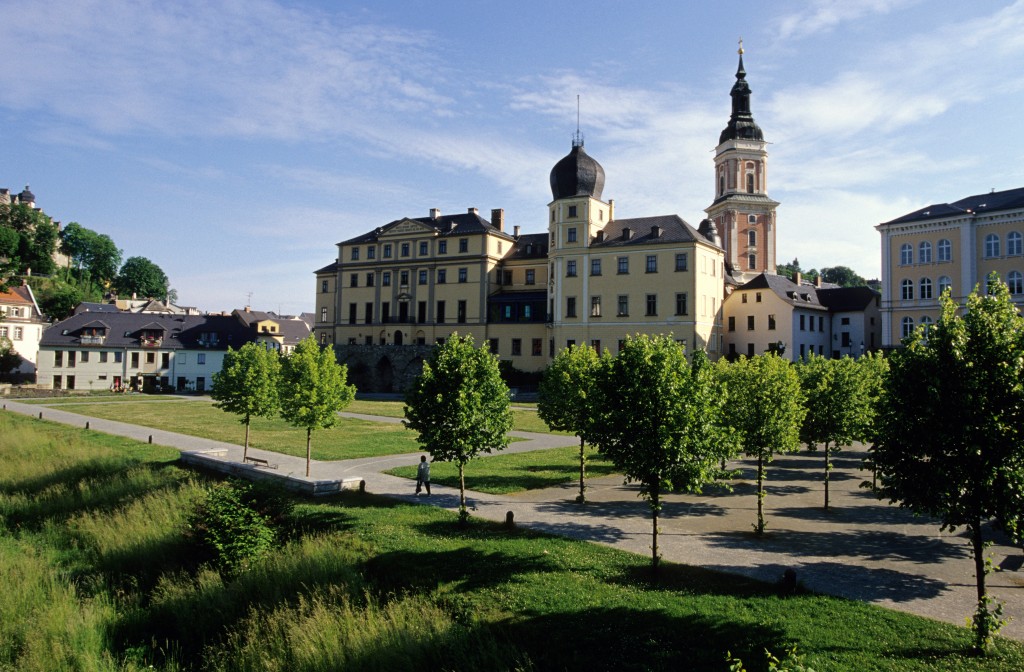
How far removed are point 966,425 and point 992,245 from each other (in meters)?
54.3

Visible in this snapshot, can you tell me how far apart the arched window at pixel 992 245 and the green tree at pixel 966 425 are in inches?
2047

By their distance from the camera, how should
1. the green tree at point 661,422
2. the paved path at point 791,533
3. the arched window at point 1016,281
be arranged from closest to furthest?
the paved path at point 791,533, the green tree at point 661,422, the arched window at point 1016,281

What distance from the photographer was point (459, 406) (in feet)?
61.6

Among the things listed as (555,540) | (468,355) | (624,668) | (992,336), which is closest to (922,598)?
(992,336)

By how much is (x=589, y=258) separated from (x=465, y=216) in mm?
18624

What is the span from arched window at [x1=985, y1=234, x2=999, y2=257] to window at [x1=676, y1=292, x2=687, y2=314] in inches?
976

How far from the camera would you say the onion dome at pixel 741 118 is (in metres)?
81.4

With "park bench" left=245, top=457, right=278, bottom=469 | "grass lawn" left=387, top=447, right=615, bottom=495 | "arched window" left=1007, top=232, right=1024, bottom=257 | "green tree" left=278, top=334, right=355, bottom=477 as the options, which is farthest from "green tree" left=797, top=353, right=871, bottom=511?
"arched window" left=1007, top=232, right=1024, bottom=257

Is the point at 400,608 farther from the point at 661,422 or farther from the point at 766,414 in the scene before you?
the point at 766,414

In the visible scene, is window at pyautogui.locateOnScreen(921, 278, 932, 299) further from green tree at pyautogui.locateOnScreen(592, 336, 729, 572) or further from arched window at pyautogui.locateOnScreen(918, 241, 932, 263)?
green tree at pyautogui.locateOnScreen(592, 336, 729, 572)

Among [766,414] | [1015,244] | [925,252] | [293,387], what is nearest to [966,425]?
[766,414]

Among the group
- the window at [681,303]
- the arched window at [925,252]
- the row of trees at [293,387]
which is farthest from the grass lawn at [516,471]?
the arched window at [925,252]

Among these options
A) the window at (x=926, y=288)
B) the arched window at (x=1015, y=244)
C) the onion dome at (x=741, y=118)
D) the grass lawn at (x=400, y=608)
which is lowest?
the grass lawn at (x=400, y=608)

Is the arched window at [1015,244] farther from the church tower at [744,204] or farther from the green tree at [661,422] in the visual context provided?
the green tree at [661,422]
